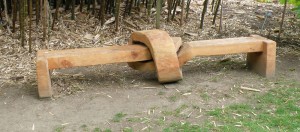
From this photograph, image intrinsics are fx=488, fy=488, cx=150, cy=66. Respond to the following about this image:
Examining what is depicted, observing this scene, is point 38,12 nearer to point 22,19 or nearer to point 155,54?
point 22,19

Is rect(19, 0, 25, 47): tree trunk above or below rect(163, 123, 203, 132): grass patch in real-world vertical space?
above

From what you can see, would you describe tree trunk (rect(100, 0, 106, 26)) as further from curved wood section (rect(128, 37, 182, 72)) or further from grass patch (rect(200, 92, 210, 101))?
grass patch (rect(200, 92, 210, 101))

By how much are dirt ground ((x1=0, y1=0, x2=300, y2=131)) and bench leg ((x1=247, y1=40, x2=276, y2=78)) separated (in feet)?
0.18

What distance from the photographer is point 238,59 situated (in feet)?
13.2

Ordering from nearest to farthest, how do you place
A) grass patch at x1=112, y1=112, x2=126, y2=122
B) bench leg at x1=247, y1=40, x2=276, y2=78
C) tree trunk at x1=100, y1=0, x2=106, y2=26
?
grass patch at x1=112, y1=112, x2=126, y2=122 < bench leg at x1=247, y1=40, x2=276, y2=78 < tree trunk at x1=100, y1=0, x2=106, y2=26

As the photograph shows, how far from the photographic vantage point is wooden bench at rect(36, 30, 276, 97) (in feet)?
10.4

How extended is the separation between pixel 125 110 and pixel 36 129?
0.55m

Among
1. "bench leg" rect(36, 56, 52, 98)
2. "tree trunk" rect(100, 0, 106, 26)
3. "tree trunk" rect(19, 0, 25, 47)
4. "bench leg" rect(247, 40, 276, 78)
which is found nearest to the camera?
"bench leg" rect(36, 56, 52, 98)

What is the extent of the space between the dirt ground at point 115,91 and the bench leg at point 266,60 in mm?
54

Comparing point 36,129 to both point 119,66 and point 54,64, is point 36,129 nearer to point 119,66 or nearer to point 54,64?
point 54,64

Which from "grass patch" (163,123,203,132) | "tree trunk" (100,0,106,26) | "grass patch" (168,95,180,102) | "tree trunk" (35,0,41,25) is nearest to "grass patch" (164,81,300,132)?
"grass patch" (163,123,203,132)

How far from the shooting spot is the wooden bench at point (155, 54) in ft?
10.4

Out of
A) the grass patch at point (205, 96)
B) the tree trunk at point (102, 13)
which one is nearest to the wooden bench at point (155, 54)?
the grass patch at point (205, 96)

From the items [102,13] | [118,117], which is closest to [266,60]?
[118,117]
